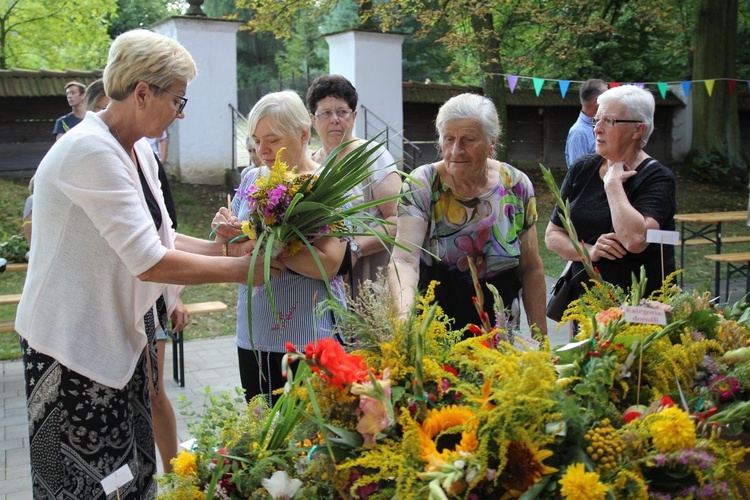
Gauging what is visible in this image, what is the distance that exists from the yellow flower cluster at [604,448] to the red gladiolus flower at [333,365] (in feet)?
1.47

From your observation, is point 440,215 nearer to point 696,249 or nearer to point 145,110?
point 145,110

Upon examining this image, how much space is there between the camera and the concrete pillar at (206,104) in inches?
433

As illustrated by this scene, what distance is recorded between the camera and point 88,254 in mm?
2268

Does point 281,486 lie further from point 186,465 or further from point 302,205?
point 302,205

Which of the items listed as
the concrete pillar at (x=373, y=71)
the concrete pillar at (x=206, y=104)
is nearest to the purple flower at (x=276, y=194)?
the concrete pillar at (x=206, y=104)

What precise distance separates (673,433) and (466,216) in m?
1.51

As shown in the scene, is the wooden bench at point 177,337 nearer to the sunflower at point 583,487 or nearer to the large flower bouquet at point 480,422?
the large flower bouquet at point 480,422

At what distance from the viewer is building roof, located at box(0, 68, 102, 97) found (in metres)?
11.0

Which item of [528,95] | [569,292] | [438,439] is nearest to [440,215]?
[569,292]

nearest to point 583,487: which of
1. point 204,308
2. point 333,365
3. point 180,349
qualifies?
point 333,365

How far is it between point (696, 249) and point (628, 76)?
7678 mm

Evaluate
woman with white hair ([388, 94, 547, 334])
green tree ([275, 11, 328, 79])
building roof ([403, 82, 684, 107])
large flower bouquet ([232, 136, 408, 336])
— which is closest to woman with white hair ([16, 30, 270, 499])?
large flower bouquet ([232, 136, 408, 336])

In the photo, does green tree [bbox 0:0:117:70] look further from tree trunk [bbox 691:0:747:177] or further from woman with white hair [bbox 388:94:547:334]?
woman with white hair [bbox 388:94:547:334]

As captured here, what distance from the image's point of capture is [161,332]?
3.49 metres
